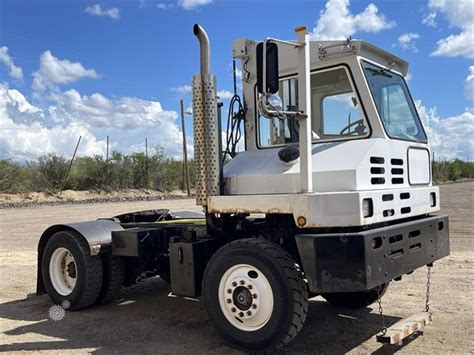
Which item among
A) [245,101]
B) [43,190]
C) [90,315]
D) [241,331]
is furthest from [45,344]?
[43,190]

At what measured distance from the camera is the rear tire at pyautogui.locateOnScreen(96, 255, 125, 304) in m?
6.57

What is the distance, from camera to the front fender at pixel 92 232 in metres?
6.46

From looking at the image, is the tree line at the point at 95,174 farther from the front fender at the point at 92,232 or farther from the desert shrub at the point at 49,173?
the front fender at the point at 92,232

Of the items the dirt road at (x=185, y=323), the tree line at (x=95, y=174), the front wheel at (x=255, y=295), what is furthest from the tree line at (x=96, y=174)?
the front wheel at (x=255, y=295)

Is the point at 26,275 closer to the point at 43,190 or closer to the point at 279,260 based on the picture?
the point at 279,260

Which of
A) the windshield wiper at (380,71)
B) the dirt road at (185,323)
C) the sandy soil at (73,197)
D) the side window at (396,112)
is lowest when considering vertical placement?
the dirt road at (185,323)

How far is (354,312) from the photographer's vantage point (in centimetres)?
630

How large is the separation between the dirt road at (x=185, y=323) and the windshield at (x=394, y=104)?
210cm

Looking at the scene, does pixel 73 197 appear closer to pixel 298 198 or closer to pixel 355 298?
pixel 355 298

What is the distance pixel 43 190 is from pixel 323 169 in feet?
110

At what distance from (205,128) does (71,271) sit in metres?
2.99

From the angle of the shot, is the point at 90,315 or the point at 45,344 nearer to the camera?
the point at 45,344

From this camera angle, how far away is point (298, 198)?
455 centimetres

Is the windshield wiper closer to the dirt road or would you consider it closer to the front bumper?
the front bumper
